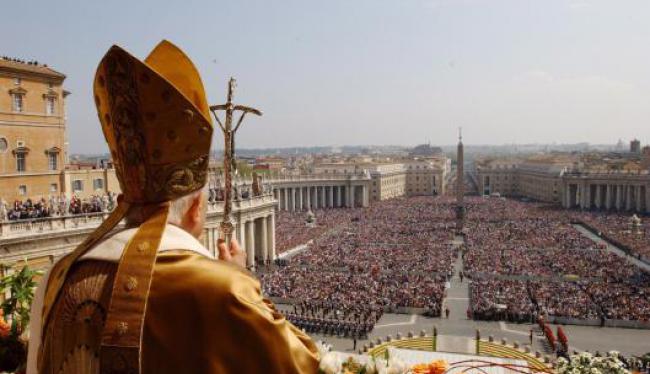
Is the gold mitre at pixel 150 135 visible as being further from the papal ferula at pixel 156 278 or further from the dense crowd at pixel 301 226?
the dense crowd at pixel 301 226

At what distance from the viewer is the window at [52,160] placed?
33.1 m

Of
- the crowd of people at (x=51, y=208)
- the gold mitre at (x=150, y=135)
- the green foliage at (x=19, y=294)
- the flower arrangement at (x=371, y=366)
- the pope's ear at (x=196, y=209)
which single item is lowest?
the crowd of people at (x=51, y=208)

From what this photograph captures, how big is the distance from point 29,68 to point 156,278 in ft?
112

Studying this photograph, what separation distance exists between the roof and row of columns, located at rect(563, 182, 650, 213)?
96711 mm

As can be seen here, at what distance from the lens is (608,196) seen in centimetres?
10481

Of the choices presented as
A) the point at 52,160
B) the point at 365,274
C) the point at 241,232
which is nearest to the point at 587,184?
the point at 365,274

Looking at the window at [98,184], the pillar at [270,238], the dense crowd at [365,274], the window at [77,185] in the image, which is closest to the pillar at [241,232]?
the dense crowd at [365,274]

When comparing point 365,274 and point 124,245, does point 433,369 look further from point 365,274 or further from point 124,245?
point 365,274

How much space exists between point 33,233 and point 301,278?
A: 2078 cm

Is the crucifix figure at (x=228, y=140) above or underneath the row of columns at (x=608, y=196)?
above

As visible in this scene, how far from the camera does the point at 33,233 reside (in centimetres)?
2433

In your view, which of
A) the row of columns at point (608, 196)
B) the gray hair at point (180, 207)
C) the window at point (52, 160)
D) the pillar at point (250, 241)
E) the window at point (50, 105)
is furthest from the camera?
the row of columns at point (608, 196)

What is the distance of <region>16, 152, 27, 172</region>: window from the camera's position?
101ft

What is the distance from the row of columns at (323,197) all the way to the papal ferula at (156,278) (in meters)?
101
